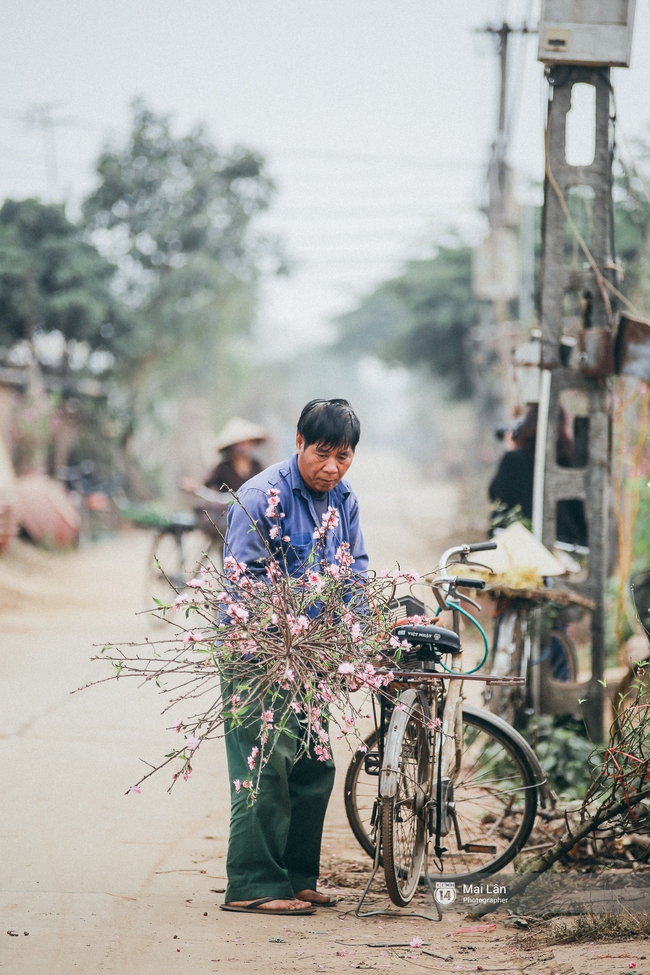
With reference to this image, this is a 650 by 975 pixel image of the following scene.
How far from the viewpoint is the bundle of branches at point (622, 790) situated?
3.62 m

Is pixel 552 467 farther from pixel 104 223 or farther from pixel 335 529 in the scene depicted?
pixel 104 223

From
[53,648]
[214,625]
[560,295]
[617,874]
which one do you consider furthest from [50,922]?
[53,648]

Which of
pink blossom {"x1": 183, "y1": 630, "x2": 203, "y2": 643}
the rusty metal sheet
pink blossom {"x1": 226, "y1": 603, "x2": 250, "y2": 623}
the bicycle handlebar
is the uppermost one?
the rusty metal sheet

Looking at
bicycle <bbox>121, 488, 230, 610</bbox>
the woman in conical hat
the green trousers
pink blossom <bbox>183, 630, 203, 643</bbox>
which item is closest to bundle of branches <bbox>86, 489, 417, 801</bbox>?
pink blossom <bbox>183, 630, 203, 643</bbox>

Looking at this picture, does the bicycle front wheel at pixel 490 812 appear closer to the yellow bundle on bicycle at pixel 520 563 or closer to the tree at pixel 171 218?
the yellow bundle on bicycle at pixel 520 563

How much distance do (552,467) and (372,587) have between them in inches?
109

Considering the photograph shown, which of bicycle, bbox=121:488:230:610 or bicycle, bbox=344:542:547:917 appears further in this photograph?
bicycle, bbox=121:488:230:610

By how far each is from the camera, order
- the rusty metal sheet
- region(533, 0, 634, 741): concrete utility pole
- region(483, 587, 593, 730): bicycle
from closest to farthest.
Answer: region(483, 587, 593, 730): bicycle < the rusty metal sheet < region(533, 0, 634, 741): concrete utility pole

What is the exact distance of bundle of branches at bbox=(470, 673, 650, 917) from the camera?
362 cm

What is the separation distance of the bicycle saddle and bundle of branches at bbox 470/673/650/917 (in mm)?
663

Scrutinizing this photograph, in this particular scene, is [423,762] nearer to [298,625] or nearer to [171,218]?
[298,625]

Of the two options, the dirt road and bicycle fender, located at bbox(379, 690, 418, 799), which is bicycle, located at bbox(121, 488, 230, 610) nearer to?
the dirt road

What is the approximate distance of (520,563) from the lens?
5.15m

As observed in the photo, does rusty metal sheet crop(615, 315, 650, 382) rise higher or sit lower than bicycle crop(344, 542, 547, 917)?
higher
